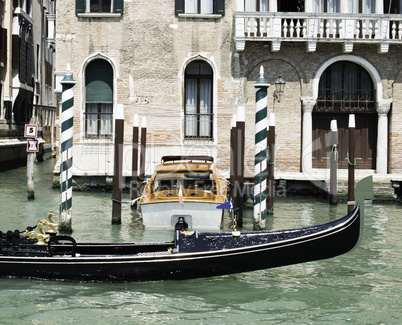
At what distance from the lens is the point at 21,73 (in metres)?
22.3

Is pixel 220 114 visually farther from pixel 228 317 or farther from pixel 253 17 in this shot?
pixel 228 317

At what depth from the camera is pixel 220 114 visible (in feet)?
49.3

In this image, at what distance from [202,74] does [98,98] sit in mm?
2486

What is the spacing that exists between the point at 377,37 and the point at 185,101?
458cm

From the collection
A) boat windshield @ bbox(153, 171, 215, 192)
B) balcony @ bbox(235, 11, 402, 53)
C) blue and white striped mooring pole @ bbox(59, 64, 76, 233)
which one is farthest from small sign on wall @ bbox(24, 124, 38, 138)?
balcony @ bbox(235, 11, 402, 53)

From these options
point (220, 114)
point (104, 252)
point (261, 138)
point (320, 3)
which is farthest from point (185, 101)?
point (104, 252)

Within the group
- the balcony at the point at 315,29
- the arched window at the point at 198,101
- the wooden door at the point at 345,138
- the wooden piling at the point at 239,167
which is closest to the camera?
the wooden piling at the point at 239,167

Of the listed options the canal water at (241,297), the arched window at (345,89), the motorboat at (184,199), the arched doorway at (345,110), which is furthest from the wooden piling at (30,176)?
the arched window at (345,89)

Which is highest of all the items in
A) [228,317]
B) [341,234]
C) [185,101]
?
[185,101]

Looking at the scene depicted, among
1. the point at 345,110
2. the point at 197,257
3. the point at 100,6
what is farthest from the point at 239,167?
the point at 100,6

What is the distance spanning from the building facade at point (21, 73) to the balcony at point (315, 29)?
17.2 feet

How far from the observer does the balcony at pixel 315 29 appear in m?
14.5

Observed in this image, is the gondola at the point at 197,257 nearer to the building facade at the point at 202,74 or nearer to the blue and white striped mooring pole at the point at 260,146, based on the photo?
the blue and white striped mooring pole at the point at 260,146

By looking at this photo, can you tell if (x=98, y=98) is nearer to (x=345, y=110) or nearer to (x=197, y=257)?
(x=345, y=110)
